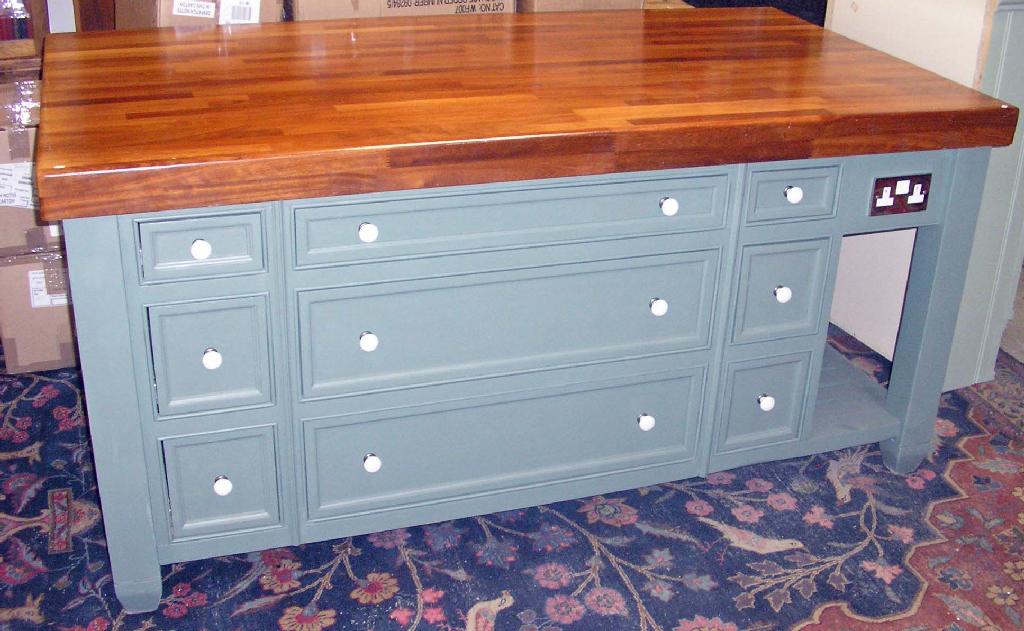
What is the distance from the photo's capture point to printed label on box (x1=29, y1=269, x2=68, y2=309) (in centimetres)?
243

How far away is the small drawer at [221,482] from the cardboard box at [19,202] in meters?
0.93

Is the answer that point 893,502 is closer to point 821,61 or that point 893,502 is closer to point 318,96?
point 821,61

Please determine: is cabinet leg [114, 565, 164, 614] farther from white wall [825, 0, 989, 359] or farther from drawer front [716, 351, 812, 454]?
white wall [825, 0, 989, 359]

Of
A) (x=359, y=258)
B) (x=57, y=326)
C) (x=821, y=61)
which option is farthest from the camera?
(x=57, y=326)

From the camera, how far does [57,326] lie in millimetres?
2498

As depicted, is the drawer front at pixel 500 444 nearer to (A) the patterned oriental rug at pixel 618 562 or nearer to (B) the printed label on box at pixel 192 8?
(A) the patterned oriental rug at pixel 618 562

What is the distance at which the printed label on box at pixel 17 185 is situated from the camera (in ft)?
7.71

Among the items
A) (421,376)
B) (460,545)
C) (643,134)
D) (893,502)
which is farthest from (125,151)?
(893,502)

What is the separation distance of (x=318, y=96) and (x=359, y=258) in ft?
1.05

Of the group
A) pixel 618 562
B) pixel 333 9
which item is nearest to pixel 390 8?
pixel 333 9

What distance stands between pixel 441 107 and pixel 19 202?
113cm

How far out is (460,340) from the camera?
1836 millimetres

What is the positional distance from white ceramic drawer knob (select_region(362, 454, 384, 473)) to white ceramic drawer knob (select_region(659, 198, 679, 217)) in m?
0.65

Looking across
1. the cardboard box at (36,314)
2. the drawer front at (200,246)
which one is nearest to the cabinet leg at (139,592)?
the drawer front at (200,246)
